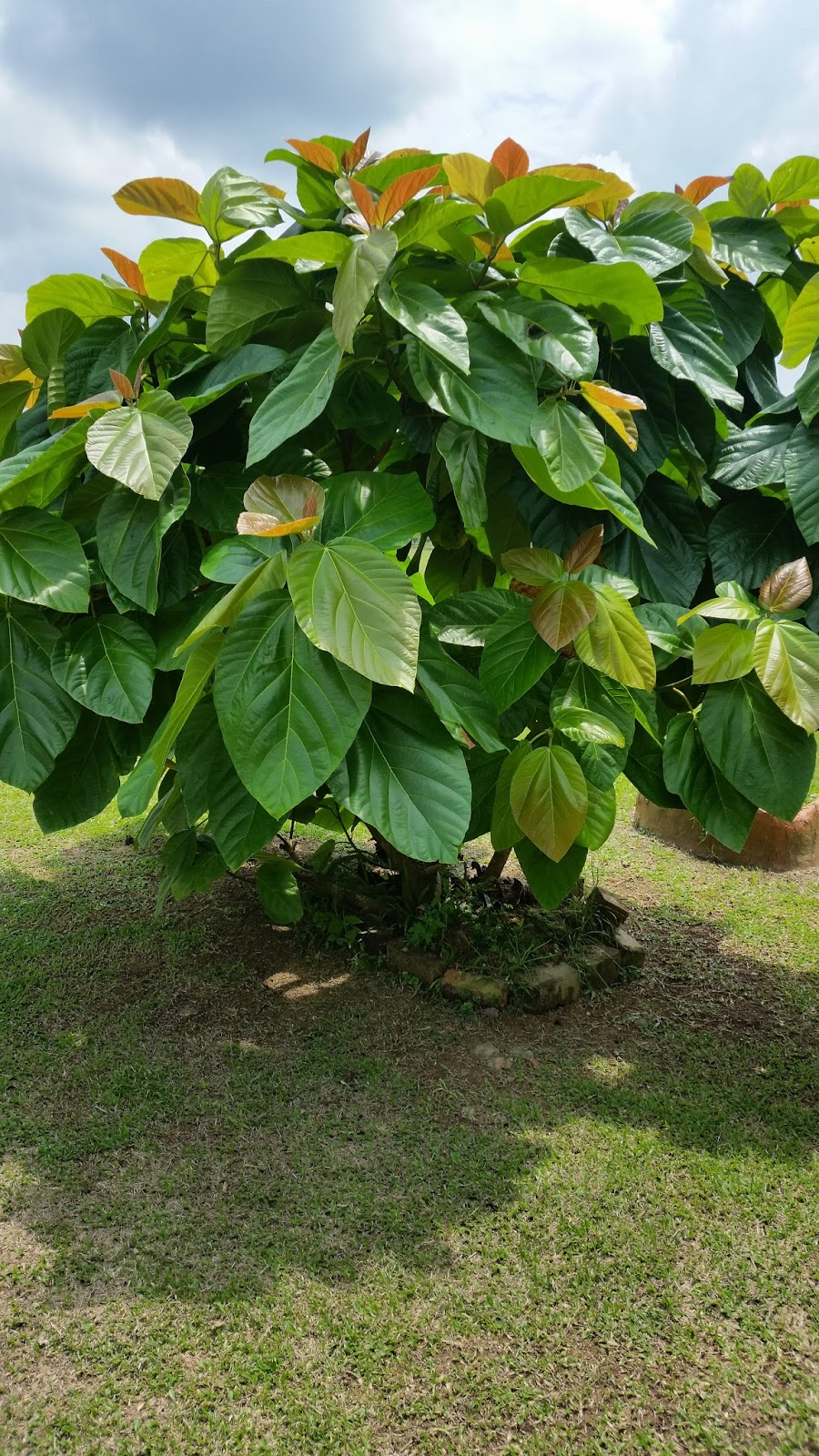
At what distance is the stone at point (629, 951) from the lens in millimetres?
2594

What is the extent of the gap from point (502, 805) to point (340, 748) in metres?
0.55

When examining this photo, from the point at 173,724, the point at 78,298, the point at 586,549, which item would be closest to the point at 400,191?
the point at 586,549

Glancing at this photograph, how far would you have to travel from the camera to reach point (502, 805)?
1814 millimetres

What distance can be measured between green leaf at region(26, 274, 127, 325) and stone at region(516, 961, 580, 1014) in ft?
5.43

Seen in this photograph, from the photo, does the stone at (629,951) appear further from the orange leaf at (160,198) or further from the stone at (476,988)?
the orange leaf at (160,198)

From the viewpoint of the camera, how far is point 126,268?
5.82 ft

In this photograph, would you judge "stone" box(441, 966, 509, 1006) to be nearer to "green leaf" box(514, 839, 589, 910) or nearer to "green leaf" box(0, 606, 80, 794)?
"green leaf" box(514, 839, 589, 910)

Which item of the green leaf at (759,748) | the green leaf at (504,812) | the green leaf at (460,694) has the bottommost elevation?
the green leaf at (504,812)

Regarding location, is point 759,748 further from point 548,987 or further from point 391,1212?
point 391,1212

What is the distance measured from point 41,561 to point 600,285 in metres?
1.01

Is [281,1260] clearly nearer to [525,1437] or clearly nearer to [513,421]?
[525,1437]

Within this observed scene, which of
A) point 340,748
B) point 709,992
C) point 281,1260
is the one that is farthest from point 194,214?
point 709,992

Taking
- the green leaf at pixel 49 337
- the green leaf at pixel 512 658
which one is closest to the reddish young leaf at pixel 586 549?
the green leaf at pixel 512 658

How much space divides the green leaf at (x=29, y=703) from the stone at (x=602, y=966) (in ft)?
4.52
